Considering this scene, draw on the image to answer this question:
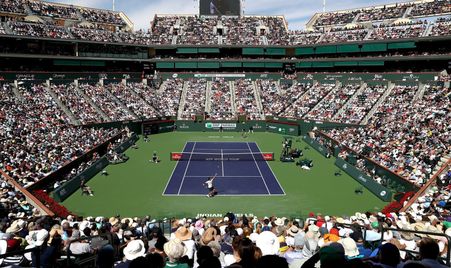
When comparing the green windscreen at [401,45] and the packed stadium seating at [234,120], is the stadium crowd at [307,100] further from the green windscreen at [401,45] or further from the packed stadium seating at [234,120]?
the green windscreen at [401,45]

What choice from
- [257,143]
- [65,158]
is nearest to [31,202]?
[65,158]

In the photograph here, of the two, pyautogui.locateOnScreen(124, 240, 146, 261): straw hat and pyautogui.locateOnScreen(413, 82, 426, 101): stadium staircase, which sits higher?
pyautogui.locateOnScreen(413, 82, 426, 101): stadium staircase

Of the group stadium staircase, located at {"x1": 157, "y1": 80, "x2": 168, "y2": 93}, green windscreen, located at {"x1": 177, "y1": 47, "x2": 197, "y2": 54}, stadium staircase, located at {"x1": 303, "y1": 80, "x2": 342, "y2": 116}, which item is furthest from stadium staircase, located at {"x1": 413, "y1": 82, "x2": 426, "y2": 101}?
stadium staircase, located at {"x1": 157, "y1": 80, "x2": 168, "y2": 93}

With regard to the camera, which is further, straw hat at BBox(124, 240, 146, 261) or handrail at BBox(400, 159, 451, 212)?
handrail at BBox(400, 159, 451, 212)

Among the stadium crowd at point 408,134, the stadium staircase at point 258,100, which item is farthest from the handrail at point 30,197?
the stadium staircase at point 258,100

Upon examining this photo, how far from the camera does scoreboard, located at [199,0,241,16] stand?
79250mm

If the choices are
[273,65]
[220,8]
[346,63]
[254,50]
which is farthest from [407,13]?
[220,8]

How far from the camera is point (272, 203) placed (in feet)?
83.5

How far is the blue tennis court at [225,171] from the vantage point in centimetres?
2858

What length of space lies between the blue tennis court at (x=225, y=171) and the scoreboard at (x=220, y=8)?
41628 mm

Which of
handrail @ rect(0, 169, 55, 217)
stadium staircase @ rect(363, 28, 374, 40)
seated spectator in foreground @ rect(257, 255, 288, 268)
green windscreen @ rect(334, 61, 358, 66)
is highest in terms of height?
stadium staircase @ rect(363, 28, 374, 40)

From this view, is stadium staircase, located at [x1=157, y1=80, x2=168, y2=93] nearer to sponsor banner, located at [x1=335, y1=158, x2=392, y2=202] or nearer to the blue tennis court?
the blue tennis court

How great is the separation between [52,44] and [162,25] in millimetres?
25633

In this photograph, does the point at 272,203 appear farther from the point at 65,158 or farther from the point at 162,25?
the point at 162,25
